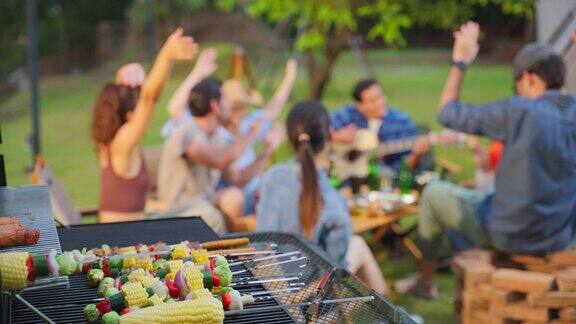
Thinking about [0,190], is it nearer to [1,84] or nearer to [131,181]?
[131,181]

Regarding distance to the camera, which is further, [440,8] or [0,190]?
[440,8]

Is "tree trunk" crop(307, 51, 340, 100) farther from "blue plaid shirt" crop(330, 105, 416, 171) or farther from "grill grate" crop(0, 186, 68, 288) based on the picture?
"grill grate" crop(0, 186, 68, 288)

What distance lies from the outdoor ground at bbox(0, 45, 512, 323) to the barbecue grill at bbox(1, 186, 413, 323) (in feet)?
9.00

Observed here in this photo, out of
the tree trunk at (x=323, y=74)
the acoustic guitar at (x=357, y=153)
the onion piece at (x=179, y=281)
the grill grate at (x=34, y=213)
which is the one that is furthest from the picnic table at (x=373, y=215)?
the tree trunk at (x=323, y=74)

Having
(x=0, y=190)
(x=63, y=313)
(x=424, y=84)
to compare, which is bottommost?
(x=424, y=84)

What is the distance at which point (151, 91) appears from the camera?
4.21 metres

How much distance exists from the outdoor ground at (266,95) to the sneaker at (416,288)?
6 cm

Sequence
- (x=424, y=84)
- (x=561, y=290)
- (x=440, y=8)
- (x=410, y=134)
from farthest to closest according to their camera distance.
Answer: (x=424, y=84) < (x=440, y=8) < (x=410, y=134) < (x=561, y=290)

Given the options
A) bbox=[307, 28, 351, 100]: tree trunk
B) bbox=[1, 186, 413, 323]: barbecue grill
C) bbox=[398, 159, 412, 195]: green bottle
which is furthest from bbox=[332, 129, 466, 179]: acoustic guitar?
bbox=[1, 186, 413, 323]: barbecue grill

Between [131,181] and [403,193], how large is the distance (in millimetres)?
1948

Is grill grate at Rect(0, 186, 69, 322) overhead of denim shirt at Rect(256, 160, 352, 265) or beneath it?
overhead

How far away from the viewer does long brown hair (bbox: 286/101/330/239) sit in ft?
13.0

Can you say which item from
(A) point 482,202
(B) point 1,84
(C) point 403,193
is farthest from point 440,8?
(B) point 1,84

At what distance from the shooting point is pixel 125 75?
Answer: 15.4 ft
